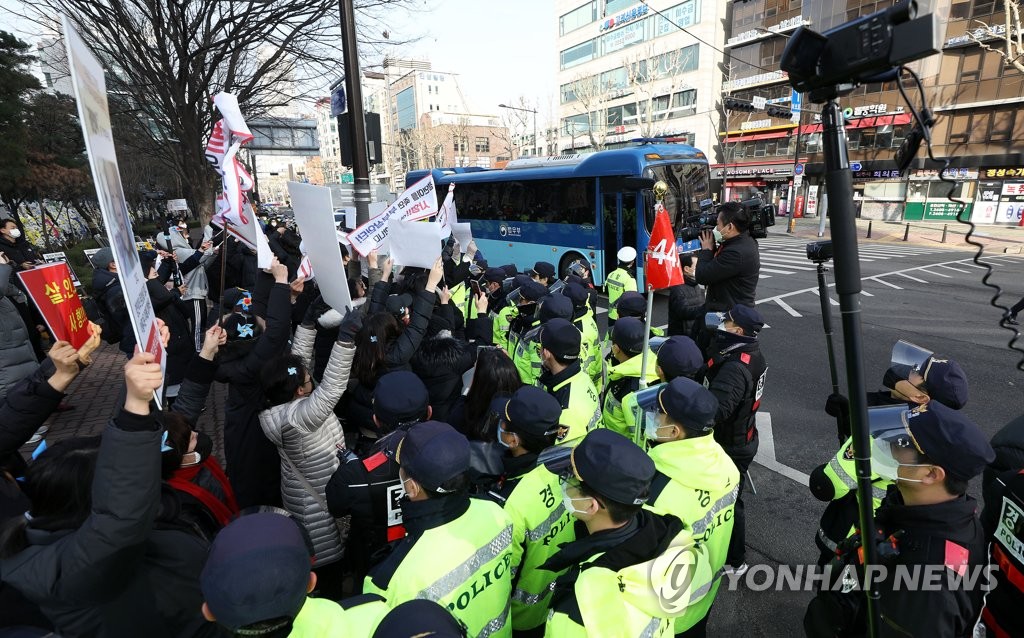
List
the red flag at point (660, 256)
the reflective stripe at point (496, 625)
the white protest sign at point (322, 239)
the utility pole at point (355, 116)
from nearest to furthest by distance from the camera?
the reflective stripe at point (496, 625) → the white protest sign at point (322, 239) → the red flag at point (660, 256) → the utility pole at point (355, 116)

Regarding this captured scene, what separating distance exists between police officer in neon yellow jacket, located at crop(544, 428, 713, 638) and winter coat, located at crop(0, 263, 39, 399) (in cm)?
567

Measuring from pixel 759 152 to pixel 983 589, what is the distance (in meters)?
38.8

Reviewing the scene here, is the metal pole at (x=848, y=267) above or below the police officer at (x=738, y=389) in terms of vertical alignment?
above

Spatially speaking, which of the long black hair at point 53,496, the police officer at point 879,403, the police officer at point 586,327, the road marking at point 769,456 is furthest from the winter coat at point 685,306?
the long black hair at point 53,496


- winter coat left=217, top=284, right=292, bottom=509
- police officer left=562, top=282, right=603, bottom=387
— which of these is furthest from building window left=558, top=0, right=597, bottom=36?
winter coat left=217, top=284, right=292, bottom=509

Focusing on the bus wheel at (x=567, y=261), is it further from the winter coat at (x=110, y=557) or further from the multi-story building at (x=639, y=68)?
the multi-story building at (x=639, y=68)

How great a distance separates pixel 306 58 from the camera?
12.0 meters

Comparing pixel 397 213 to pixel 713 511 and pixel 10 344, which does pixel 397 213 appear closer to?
pixel 713 511

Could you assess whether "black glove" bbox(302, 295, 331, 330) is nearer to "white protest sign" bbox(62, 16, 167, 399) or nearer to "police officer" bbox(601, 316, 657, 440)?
"white protest sign" bbox(62, 16, 167, 399)

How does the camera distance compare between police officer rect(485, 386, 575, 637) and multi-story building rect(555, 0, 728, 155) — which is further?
multi-story building rect(555, 0, 728, 155)

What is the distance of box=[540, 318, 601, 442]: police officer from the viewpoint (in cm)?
310

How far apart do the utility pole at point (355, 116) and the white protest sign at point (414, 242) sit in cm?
212

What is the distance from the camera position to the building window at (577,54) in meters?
43.5

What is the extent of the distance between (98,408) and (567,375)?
6.42 metres
